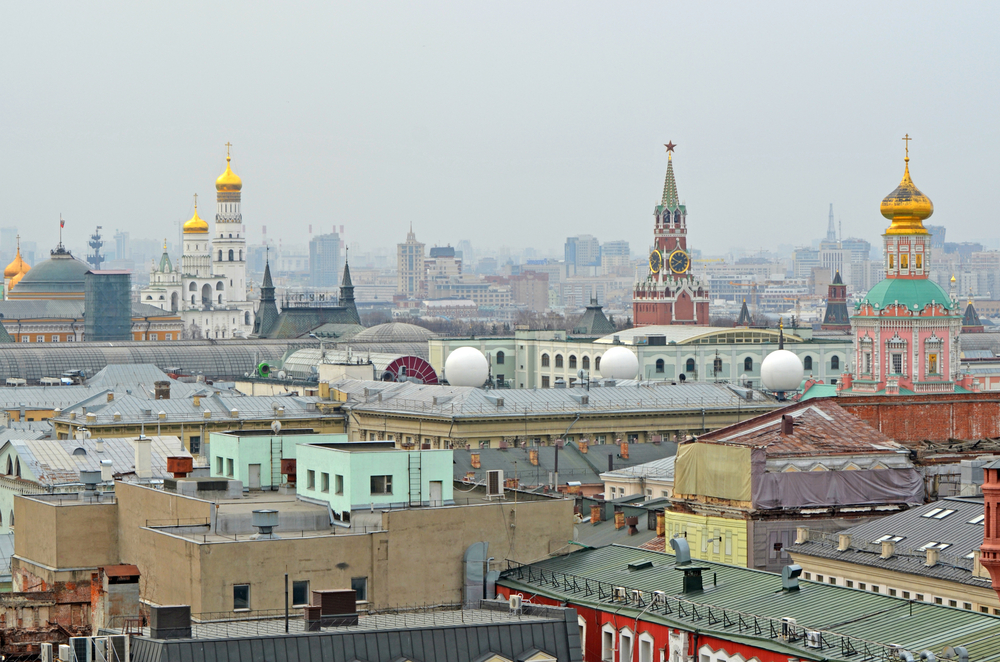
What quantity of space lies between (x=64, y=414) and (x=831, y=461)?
44160 millimetres

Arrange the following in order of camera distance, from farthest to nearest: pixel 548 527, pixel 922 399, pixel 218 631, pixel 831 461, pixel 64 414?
pixel 64 414
pixel 922 399
pixel 831 461
pixel 548 527
pixel 218 631

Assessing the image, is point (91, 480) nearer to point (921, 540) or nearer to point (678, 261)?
point (921, 540)

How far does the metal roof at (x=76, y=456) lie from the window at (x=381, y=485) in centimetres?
1862

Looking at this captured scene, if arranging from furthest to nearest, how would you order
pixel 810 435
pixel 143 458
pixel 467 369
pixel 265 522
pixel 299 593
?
1. pixel 467 369
2. pixel 143 458
3. pixel 810 435
4. pixel 265 522
5. pixel 299 593

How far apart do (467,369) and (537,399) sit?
10732 mm

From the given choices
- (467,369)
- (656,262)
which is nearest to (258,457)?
(467,369)

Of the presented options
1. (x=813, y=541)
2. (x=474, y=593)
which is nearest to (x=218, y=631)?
(x=474, y=593)

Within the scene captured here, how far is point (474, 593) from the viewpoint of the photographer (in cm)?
3575

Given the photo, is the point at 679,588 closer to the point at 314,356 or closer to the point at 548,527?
the point at 548,527

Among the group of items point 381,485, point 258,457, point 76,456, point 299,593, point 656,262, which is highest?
point 656,262

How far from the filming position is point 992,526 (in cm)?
3122

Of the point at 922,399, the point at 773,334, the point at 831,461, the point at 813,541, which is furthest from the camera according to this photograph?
the point at 773,334

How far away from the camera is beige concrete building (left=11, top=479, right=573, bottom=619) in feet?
109

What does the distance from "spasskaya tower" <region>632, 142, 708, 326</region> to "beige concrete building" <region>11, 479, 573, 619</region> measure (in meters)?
132
